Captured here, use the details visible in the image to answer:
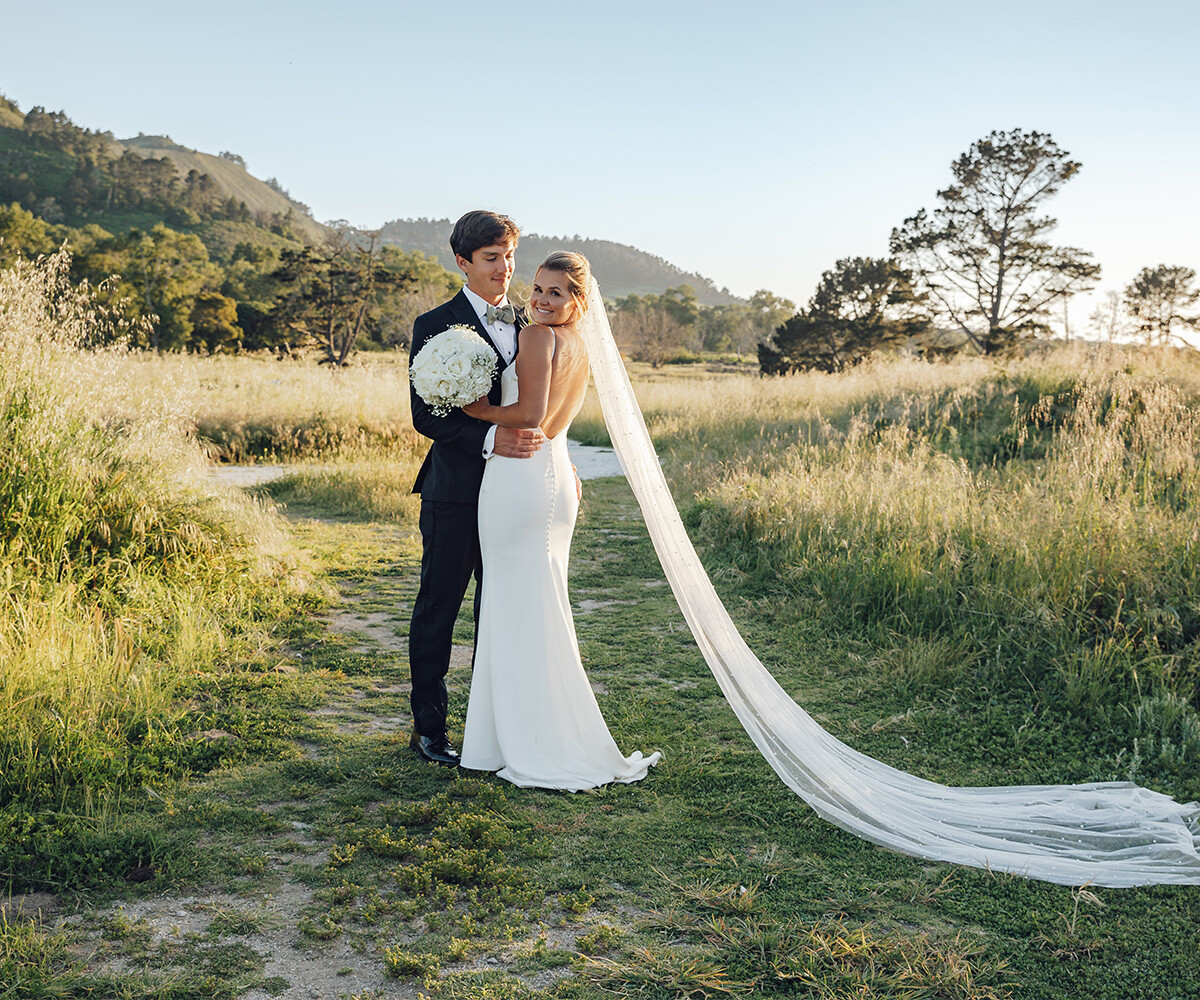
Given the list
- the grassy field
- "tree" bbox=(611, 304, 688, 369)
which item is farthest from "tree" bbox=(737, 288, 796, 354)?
the grassy field

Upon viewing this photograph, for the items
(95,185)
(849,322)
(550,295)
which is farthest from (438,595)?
(95,185)

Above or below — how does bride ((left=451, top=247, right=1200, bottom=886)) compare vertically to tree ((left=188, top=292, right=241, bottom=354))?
below

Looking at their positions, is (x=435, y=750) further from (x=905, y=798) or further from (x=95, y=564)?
(x=95, y=564)

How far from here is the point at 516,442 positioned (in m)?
3.63

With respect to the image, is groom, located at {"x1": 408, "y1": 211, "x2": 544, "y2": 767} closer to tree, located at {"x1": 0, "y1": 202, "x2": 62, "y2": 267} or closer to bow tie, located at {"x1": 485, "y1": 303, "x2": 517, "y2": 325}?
bow tie, located at {"x1": 485, "y1": 303, "x2": 517, "y2": 325}

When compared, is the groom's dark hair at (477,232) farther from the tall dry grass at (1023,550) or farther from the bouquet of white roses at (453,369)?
the tall dry grass at (1023,550)

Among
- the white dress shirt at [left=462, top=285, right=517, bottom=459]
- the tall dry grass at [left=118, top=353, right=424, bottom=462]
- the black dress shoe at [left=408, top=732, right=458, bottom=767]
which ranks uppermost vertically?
the white dress shirt at [left=462, top=285, right=517, bottom=459]

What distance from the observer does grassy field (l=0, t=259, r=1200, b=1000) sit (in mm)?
2486

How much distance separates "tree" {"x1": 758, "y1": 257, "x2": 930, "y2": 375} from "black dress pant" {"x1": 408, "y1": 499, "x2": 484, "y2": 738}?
3317 cm

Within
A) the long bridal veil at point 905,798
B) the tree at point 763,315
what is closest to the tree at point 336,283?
the long bridal veil at point 905,798

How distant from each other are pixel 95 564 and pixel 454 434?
331 cm

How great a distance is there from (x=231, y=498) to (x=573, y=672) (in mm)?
4609

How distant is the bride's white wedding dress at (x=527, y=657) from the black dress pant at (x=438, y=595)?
12cm

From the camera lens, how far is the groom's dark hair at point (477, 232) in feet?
Answer: 11.8
